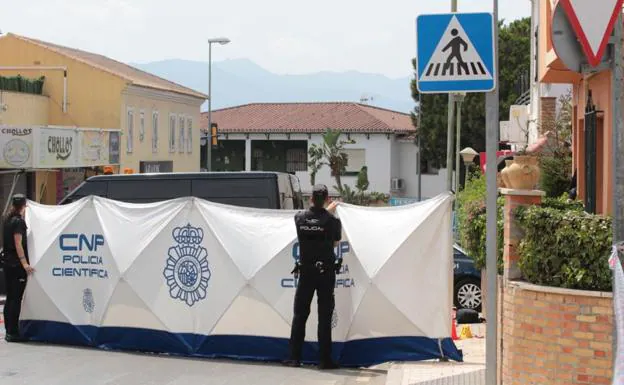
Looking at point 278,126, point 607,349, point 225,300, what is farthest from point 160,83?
point 607,349

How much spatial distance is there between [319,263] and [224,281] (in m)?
1.41

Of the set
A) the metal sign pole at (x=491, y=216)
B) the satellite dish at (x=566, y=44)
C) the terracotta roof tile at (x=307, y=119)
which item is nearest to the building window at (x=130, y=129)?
the terracotta roof tile at (x=307, y=119)

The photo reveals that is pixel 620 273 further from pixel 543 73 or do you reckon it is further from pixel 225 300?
pixel 543 73

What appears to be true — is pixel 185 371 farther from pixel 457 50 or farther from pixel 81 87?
pixel 81 87

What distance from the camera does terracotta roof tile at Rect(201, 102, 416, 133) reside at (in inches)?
2921

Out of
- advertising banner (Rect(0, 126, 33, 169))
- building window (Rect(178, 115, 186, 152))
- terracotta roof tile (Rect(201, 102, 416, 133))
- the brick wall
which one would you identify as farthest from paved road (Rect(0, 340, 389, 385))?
terracotta roof tile (Rect(201, 102, 416, 133))

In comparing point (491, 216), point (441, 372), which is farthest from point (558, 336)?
point (441, 372)

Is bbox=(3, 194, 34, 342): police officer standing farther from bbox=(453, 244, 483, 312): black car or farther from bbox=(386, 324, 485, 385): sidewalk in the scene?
bbox=(453, 244, 483, 312): black car

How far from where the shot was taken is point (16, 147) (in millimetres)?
28406

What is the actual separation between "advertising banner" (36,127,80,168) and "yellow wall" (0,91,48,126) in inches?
118

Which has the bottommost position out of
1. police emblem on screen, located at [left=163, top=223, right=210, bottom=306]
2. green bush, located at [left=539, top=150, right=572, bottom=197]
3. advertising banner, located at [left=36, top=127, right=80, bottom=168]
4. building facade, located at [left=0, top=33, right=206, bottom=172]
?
police emblem on screen, located at [left=163, top=223, right=210, bottom=306]

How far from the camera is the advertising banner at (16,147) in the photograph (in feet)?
92.0

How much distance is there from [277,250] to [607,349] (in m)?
4.49

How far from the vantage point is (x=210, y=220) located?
1123 cm
